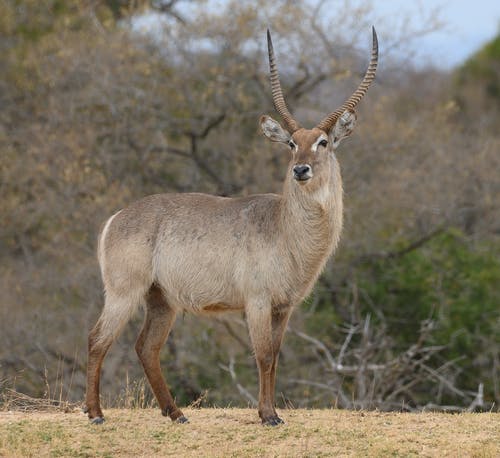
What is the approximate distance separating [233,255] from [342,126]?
1521mm

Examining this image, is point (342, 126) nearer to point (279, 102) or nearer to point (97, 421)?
point (279, 102)

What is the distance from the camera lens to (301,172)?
24.7ft

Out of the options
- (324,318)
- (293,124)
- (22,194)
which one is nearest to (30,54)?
(22,194)

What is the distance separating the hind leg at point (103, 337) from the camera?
26.8ft

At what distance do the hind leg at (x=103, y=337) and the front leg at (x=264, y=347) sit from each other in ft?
3.65

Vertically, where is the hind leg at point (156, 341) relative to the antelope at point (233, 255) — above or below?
below

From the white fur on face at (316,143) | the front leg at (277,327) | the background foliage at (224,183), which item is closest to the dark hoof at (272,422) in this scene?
the front leg at (277,327)

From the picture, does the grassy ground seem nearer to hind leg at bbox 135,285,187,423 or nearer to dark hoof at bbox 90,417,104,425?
dark hoof at bbox 90,417,104,425

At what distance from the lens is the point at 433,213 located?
19.8 meters

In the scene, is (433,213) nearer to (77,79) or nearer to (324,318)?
(324,318)

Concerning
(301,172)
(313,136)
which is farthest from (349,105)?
(301,172)

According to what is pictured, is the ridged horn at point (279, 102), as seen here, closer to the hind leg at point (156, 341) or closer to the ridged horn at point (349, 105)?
the ridged horn at point (349, 105)

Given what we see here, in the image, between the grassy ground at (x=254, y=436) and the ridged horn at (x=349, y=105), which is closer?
the grassy ground at (x=254, y=436)

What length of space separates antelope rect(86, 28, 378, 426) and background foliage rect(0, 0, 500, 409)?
28.3 feet
